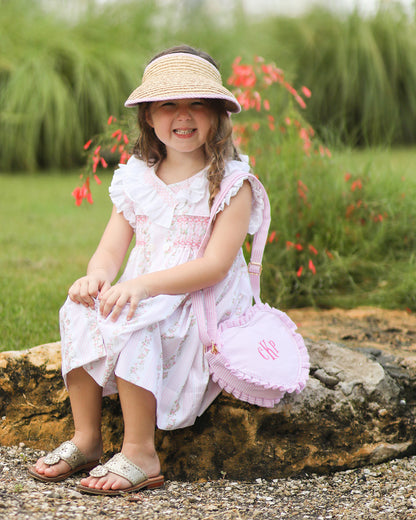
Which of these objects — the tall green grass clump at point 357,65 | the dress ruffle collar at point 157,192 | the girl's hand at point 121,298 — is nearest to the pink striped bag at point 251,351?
the dress ruffle collar at point 157,192

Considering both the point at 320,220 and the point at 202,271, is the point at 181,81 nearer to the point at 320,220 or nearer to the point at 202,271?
the point at 202,271

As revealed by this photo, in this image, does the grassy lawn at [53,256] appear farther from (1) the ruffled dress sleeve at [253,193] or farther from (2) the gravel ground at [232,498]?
(1) the ruffled dress sleeve at [253,193]

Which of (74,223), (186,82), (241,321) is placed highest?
(186,82)

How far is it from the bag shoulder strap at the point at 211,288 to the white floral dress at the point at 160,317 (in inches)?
0.9

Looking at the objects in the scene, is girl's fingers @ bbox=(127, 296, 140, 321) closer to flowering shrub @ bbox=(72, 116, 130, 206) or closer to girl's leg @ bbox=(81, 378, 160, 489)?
girl's leg @ bbox=(81, 378, 160, 489)

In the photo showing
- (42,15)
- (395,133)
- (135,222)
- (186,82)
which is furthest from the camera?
(395,133)

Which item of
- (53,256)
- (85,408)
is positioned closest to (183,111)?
(85,408)

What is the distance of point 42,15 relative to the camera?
9266 millimetres

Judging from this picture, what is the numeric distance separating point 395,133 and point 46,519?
30.3ft

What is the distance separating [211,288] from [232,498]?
674 mm

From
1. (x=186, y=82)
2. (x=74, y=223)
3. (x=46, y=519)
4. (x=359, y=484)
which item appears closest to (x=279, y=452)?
(x=359, y=484)

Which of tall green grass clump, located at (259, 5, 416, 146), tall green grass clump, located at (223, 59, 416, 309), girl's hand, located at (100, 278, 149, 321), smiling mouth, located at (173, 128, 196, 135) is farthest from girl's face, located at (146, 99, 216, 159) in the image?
tall green grass clump, located at (259, 5, 416, 146)

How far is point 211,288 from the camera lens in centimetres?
233

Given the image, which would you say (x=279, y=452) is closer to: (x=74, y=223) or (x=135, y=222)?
(x=135, y=222)
